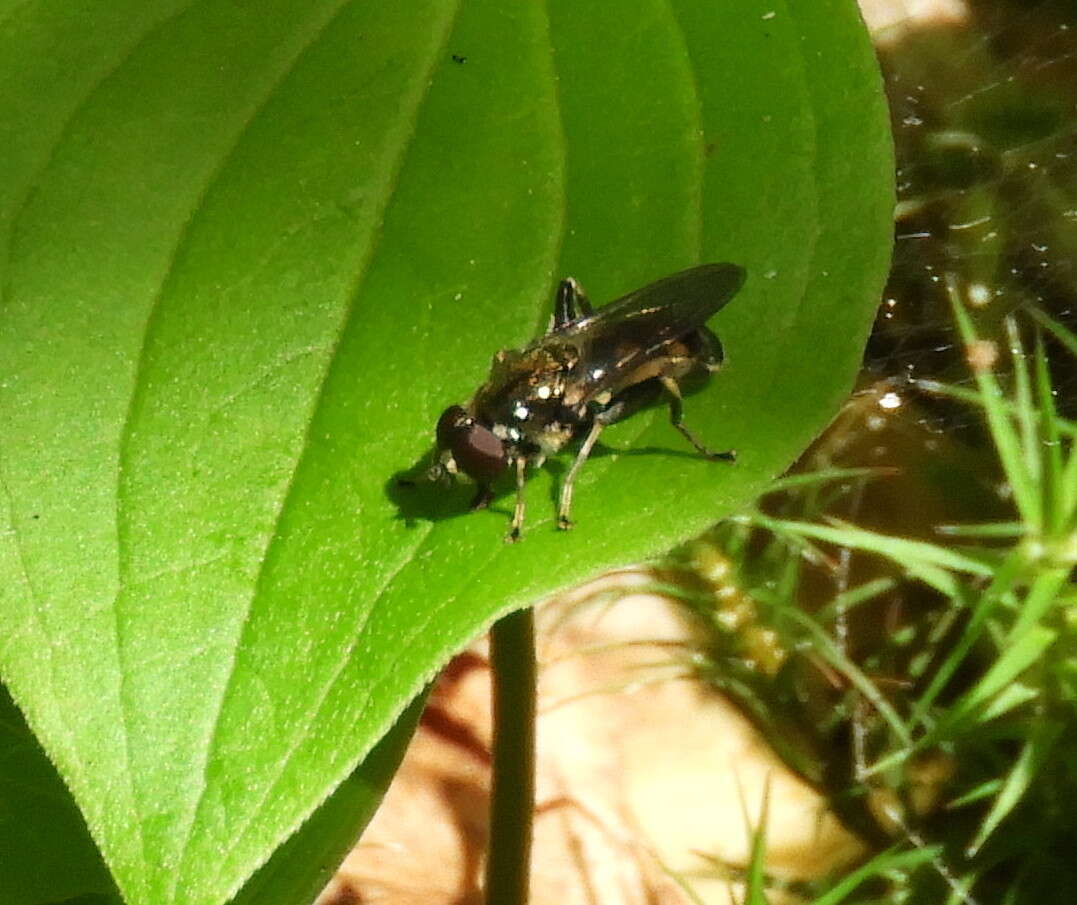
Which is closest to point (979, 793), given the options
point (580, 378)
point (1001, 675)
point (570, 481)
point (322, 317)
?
point (1001, 675)

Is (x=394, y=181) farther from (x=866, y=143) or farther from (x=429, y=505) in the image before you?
(x=866, y=143)

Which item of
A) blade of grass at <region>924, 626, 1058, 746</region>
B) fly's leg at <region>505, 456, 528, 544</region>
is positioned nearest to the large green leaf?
fly's leg at <region>505, 456, 528, 544</region>

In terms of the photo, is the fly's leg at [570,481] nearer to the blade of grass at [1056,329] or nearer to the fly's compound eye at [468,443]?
the fly's compound eye at [468,443]

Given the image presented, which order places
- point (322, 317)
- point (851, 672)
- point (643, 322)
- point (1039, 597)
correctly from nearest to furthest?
point (322, 317)
point (643, 322)
point (1039, 597)
point (851, 672)

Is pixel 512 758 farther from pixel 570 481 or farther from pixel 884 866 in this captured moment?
pixel 884 866

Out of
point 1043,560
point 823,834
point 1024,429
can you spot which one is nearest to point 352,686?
point 1043,560
